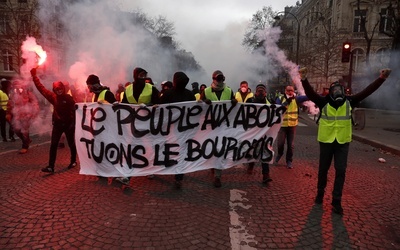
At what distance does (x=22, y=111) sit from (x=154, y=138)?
16.9 ft

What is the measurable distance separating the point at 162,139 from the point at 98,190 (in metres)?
1.33

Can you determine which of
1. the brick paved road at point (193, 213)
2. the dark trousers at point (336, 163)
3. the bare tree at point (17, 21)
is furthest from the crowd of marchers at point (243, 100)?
the bare tree at point (17, 21)

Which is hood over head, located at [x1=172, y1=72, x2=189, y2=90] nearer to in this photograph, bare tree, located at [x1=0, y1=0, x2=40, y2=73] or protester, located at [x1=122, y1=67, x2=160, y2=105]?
protester, located at [x1=122, y1=67, x2=160, y2=105]

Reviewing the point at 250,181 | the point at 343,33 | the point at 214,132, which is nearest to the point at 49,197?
the point at 214,132

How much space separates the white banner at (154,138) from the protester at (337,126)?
1.50 m

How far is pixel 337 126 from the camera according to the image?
4.19 meters

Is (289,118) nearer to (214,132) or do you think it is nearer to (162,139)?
(214,132)

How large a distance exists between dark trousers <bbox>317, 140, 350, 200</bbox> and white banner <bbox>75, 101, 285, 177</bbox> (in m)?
1.49

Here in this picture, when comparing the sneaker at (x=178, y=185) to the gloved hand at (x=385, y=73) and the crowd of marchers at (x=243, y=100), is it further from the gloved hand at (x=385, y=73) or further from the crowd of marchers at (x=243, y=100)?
the gloved hand at (x=385, y=73)

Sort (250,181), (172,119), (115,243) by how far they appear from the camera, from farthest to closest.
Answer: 1. (250,181)
2. (172,119)
3. (115,243)

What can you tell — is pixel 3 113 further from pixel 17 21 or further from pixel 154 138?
pixel 17 21

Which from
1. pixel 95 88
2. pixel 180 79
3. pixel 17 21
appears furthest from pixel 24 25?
pixel 180 79

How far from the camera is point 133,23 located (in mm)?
13750

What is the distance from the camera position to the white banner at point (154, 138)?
194 inches
